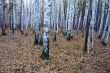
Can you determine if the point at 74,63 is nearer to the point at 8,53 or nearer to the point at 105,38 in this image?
the point at 8,53


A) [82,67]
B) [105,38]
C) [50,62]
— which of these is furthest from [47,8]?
[105,38]

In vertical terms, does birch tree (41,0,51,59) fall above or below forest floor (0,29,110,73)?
above

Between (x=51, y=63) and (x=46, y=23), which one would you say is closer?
(x=51, y=63)

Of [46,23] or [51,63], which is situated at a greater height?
[46,23]

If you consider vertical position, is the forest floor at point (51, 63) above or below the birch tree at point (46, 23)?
below

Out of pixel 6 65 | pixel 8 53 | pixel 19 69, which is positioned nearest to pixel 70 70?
pixel 19 69

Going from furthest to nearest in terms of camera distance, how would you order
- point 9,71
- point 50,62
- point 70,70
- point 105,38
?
1. point 105,38
2. point 50,62
3. point 70,70
4. point 9,71

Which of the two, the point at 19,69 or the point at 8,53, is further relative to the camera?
the point at 8,53

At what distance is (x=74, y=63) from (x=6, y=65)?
393cm

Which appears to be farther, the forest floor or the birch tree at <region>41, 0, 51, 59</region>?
the birch tree at <region>41, 0, 51, 59</region>

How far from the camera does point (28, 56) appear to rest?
1320 cm

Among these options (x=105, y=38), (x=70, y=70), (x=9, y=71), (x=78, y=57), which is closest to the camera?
(x=9, y=71)

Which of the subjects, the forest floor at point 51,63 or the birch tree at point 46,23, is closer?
the forest floor at point 51,63

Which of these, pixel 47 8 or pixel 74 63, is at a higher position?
pixel 47 8
